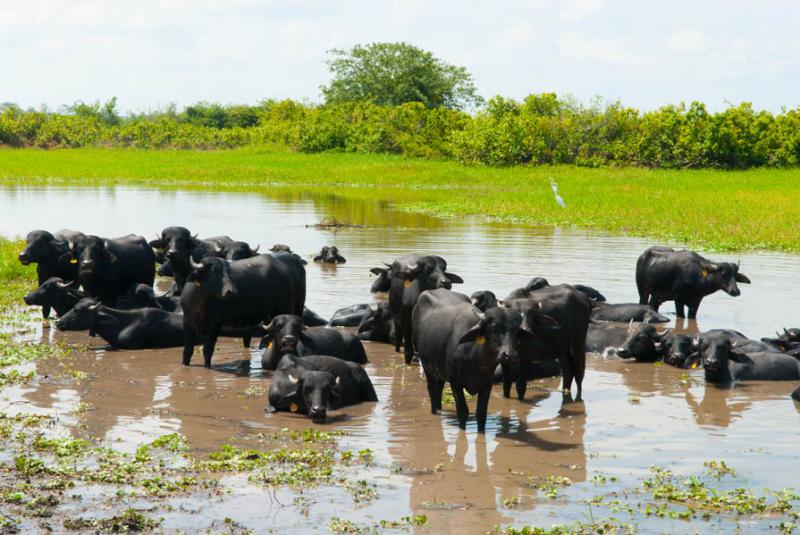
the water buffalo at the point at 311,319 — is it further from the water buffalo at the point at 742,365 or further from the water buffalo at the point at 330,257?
the water buffalo at the point at 330,257

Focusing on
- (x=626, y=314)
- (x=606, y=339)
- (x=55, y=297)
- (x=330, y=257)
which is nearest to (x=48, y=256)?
(x=55, y=297)

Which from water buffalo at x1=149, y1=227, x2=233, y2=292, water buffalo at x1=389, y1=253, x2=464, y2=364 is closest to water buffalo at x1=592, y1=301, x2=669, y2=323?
water buffalo at x1=389, y1=253, x2=464, y2=364

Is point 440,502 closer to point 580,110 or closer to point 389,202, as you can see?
point 389,202

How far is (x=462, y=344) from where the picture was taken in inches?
329

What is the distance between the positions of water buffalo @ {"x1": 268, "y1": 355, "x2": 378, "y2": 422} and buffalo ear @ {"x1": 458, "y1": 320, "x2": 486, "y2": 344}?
4.45ft

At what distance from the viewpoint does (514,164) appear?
162 feet

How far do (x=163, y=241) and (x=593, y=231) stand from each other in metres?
13.8

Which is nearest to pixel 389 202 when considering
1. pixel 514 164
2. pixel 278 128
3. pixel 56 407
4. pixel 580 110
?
pixel 514 164

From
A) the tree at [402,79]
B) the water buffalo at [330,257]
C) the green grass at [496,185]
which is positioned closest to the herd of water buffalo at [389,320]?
the water buffalo at [330,257]

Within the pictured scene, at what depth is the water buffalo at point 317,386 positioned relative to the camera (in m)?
8.78

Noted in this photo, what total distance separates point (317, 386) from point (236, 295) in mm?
2428

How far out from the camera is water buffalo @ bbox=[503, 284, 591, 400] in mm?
9234

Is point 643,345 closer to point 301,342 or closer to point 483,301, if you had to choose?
point 483,301

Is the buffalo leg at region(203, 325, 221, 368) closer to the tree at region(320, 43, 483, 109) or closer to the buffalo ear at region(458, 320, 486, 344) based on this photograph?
the buffalo ear at region(458, 320, 486, 344)
